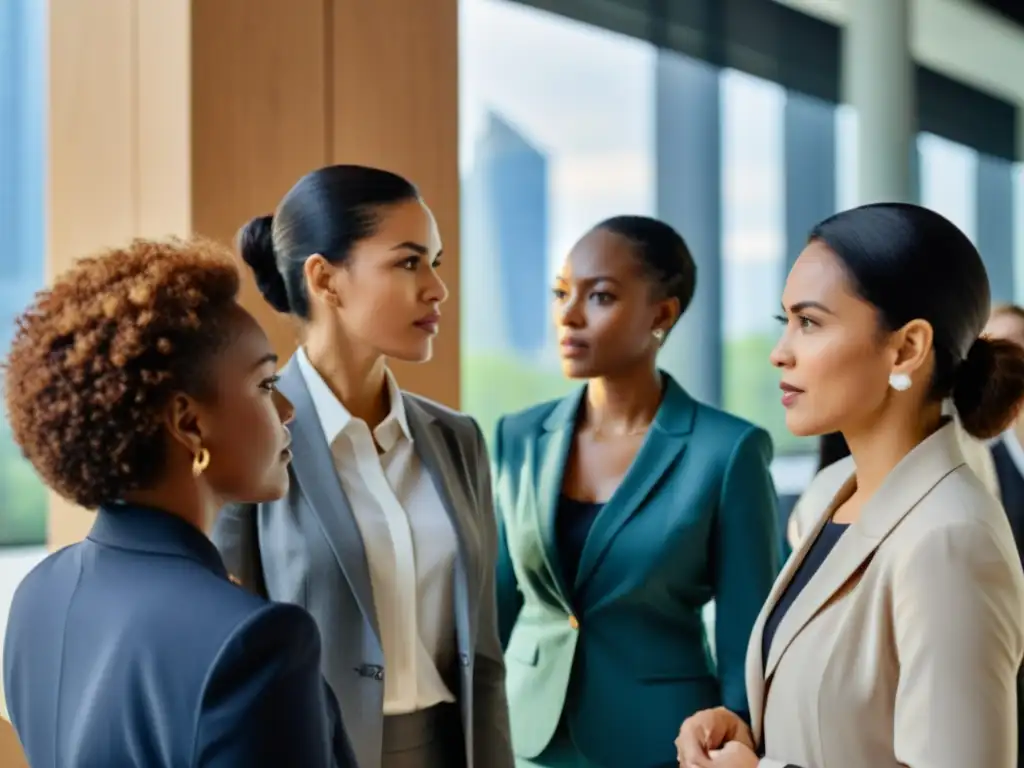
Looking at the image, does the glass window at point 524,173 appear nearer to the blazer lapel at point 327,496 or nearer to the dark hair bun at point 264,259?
the dark hair bun at point 264,259

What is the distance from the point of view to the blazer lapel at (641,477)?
2301 millimetres

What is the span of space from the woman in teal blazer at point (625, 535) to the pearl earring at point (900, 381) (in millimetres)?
717

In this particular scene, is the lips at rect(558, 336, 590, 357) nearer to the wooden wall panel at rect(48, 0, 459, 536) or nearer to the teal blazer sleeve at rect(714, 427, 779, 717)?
the teal blazer sleeve at rect(714, 427, 779, 717)

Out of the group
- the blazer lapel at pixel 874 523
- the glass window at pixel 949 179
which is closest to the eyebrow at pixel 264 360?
the blazer lapel at pixel 874 523

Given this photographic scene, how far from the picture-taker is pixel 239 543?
186 centimetres

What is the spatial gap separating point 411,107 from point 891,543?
5.96 ft

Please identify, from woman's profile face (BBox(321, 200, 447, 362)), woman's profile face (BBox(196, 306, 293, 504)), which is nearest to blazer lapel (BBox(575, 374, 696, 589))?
woman's profile face (BBox(321, 200, 447, 362))

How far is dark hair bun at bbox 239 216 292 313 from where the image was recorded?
210 centimetres

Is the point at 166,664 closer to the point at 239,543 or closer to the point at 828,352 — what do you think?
the point at 239,543

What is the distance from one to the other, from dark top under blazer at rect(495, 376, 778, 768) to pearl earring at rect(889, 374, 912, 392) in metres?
0.72

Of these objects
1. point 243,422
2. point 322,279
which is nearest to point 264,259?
point 322,279

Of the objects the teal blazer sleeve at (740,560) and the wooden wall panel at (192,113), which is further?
the wooden wall panel at (192,113)

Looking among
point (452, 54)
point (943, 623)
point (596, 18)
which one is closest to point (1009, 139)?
point (596, 18)

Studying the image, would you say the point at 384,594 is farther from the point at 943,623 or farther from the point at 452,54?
the point at 452,54
